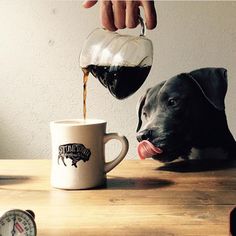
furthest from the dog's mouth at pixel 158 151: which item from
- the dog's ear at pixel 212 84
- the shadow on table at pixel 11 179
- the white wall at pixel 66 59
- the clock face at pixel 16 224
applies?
the white wall at pixel 66 59

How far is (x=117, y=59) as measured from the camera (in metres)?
0.73

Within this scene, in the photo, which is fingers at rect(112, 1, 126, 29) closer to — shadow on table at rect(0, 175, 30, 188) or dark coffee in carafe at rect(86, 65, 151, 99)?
dark coffee in carafe at rect(86, 65, 151, 99)

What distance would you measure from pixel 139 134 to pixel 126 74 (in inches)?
5.8

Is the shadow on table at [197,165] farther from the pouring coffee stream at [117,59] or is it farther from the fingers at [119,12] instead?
the fingers at [119,12]

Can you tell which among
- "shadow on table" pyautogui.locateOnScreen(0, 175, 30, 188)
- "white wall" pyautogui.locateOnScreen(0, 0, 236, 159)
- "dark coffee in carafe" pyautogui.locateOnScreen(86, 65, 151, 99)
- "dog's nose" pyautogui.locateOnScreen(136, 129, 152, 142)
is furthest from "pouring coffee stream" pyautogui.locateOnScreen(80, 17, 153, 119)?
"white wall" pyautogui.locateOnScreen(0, 0, 236, 159)

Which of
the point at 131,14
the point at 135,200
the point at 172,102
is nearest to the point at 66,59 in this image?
the point at 172,102

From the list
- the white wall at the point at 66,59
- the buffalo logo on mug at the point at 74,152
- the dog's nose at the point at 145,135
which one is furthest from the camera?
the white wall at the point at 66,59

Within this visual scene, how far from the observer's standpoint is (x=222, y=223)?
53 centimetres

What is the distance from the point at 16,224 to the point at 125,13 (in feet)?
1.31

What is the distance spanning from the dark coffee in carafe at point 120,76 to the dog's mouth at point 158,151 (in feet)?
0.41

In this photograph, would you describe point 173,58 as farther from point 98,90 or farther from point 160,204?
point 160,204

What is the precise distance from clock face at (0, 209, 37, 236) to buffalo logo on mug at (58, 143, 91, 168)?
22 centimetres

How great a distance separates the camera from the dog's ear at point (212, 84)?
0.89 meters

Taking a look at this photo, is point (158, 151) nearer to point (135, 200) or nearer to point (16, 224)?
point (135, 200)
